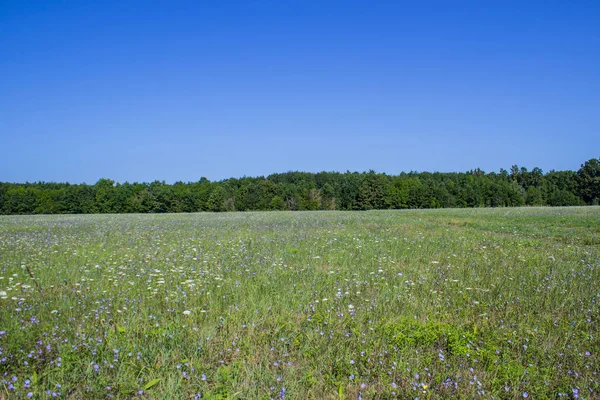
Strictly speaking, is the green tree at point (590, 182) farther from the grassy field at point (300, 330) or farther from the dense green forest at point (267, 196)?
the grassy field at point (300, 330)

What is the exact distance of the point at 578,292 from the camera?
6.40 metres

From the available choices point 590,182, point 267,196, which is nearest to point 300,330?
point 267,196

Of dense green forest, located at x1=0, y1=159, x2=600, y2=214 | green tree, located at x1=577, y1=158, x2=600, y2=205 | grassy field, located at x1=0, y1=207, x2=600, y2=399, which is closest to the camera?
grassy field, located at x1=0, y1=207, x2=600, y2=399

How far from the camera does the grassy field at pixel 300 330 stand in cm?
362

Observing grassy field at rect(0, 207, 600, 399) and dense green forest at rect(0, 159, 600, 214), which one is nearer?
grassy field at rect(0, 207, 600, 399)

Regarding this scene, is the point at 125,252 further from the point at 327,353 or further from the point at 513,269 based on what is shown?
the point at 513,269

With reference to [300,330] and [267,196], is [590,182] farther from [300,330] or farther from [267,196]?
[300,330]

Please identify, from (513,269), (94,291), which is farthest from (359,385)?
(513,269)

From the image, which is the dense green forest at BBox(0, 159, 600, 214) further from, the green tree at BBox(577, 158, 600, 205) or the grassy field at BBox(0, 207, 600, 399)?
the grassy field at BBox(0, 207, 600, 399)

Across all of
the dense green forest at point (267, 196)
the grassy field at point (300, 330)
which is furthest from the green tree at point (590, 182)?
the grassy field at point (300, 330)

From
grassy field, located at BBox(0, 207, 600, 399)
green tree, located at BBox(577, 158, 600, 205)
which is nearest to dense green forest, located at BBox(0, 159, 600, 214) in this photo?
green tree, located at BBox(577, 158, 600, 205)

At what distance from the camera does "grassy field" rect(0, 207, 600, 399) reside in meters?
3.62

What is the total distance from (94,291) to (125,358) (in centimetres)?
286

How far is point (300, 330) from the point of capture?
4852 mm
